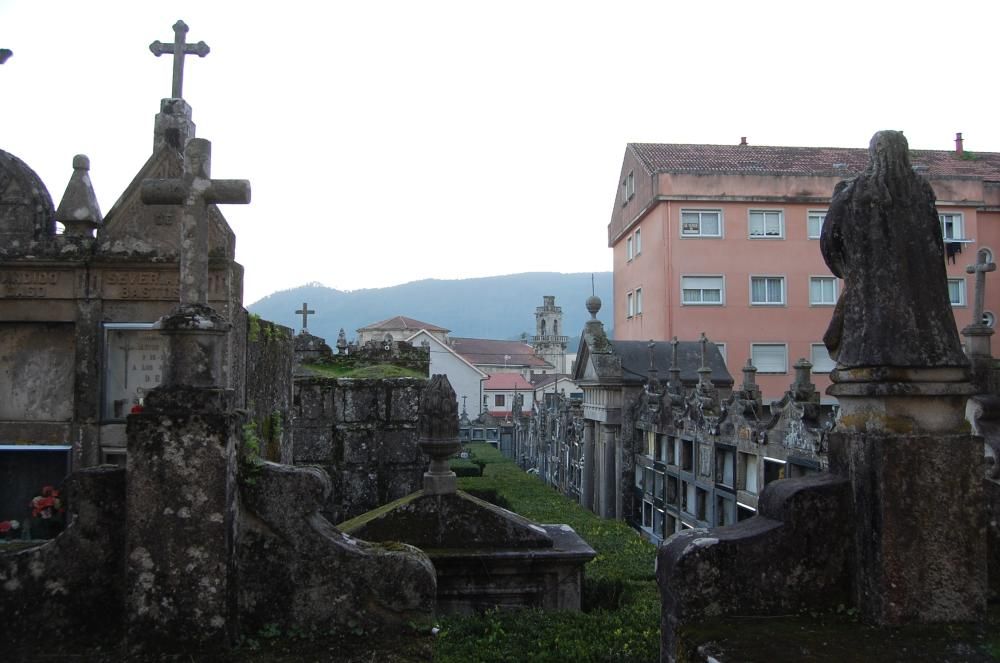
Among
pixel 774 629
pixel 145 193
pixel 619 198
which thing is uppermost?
pixel 619 198

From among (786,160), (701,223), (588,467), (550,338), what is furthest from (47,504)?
(550,338)

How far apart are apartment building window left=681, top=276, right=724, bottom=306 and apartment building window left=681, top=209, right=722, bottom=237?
1.63 metres

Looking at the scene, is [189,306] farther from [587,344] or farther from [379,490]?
[587,344]

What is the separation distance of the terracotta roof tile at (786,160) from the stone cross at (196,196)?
26.3 metres

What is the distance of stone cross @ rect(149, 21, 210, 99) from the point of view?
8.19 meters

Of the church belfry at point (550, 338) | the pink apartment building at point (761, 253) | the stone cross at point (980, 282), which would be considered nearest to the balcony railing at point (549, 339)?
the church belfry at point (550, 338)

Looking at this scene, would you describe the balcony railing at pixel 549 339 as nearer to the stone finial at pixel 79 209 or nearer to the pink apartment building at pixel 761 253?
the pink apartment building at pixel 761 253

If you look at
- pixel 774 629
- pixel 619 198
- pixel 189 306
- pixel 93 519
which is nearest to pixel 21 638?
pixel 93 519

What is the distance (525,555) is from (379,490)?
5017 mm

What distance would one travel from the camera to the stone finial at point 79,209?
23.0 ft

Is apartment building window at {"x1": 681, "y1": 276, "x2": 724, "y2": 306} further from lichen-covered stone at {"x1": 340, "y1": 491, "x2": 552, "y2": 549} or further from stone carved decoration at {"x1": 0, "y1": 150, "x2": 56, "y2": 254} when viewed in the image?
stone carved decoration at {"x1": 0, "y1": 150, "x2": 56, "y2": 254}

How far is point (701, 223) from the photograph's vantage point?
28.5m

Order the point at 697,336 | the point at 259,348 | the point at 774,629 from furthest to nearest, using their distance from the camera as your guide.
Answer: the point at 697,336 < the point at 259,348 < the point at 774,629

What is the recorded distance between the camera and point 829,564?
3420 mm
